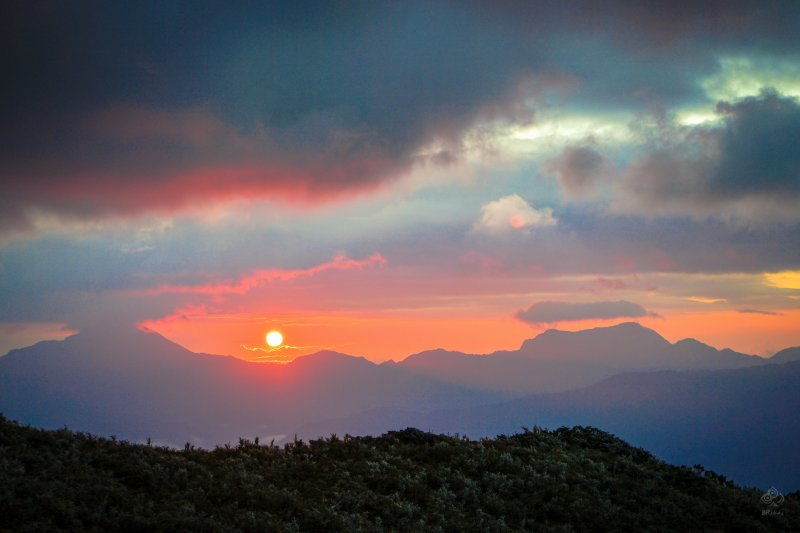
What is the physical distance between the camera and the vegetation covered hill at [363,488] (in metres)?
16.2

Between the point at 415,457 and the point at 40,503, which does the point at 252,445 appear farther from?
the point at 40,503

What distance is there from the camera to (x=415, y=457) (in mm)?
24609

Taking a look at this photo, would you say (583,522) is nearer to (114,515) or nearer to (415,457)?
(415,457)

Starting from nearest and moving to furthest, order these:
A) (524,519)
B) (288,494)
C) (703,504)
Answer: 1. (288,494)
2. (524,519)
3. (703,504)

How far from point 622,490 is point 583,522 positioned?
335cm

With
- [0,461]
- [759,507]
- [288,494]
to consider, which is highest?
[0,461]

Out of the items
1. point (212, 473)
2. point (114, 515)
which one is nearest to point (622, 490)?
point (212, 473)

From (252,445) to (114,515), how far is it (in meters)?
8.41

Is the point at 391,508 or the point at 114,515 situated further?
the point at 391,508

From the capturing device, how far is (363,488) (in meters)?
20.8

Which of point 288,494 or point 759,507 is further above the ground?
point 288,494

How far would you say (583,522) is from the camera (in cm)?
2144

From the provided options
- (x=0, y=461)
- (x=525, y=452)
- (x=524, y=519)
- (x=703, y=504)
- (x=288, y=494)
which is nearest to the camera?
(x=0, y=461)

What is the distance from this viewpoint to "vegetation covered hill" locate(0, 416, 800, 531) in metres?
16.2
